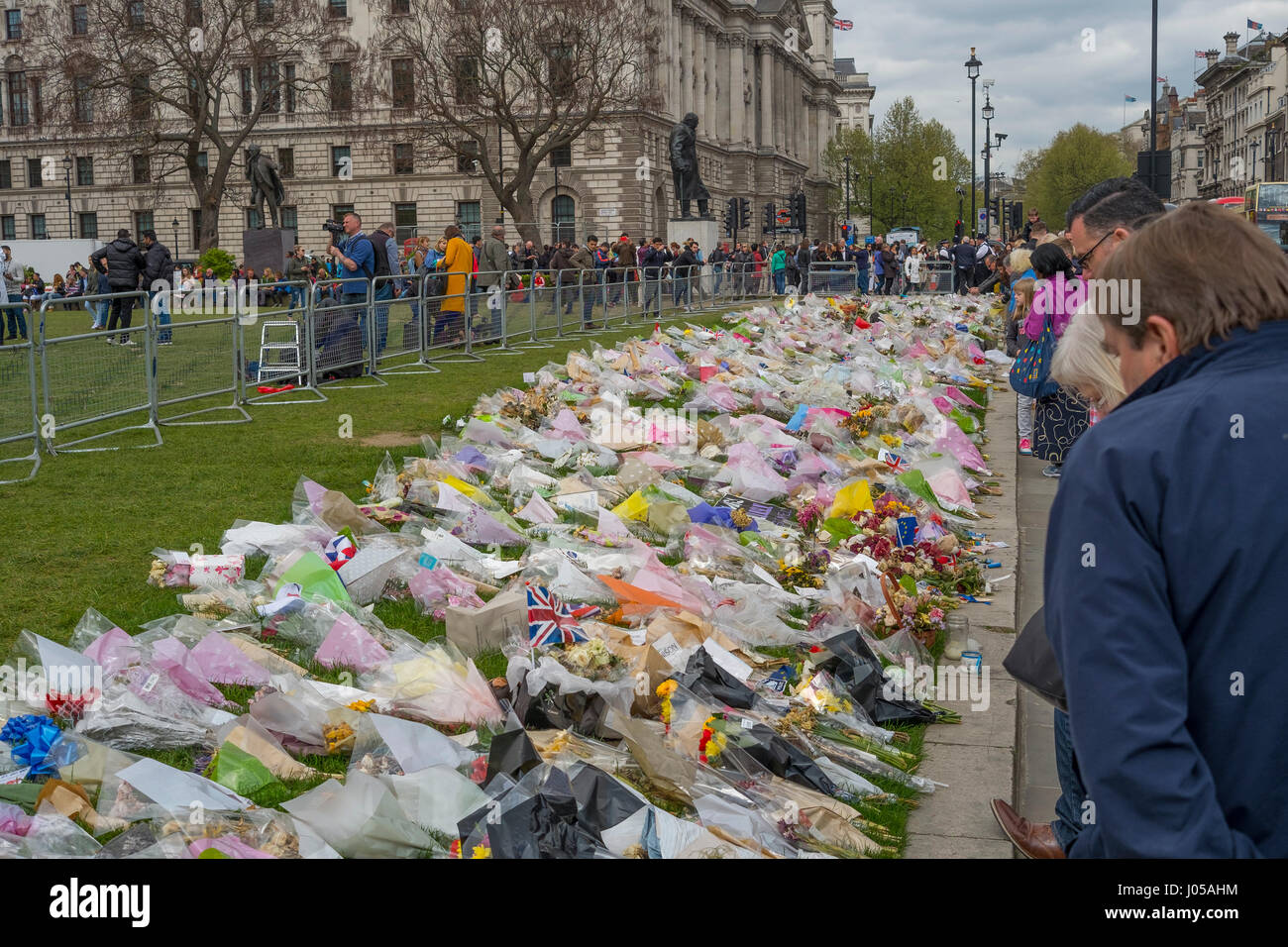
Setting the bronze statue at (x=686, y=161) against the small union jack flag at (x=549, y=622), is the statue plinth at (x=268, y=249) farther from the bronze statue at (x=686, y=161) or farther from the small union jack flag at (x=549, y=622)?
the small union jack flag at (x=549, y=622)

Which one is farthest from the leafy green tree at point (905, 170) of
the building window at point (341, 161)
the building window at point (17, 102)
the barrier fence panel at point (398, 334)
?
the barrier fence panel at point (398, 334)

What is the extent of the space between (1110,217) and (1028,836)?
3.00 m

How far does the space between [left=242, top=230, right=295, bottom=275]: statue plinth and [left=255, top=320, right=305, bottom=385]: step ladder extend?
25770mm

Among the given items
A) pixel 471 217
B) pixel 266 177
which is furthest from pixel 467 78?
pixel 471 217

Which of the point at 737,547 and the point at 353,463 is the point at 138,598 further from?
the point at 353,463

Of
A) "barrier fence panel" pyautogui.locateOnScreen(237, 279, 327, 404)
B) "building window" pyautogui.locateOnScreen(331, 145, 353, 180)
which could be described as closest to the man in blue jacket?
"barrier fence panel" pyautogui.locateOnScreen(237, 279, 327, 404)

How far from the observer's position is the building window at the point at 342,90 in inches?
2051

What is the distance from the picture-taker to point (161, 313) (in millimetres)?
12773

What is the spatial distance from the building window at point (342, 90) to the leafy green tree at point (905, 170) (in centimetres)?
4820

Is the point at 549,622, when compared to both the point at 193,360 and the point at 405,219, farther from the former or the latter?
the point at 405,219

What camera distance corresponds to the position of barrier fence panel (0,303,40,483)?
Result: 30.7 ft

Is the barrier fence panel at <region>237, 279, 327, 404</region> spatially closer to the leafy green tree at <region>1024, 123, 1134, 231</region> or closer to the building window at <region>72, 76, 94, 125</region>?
the building window at <region>72, 76, 94, 125</region>
